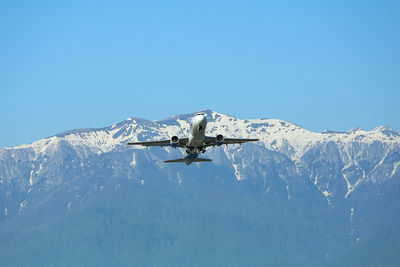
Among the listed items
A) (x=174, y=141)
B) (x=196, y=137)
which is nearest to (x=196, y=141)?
(x=196, y=137)

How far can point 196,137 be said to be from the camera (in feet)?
445

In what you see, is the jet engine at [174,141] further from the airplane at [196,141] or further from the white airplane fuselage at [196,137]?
the white airplane fuselage at [196,137]

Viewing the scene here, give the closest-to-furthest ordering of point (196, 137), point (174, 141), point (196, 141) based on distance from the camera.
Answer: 1. point (196, 137)
2. point (196, 141)
3. point (174, 141)

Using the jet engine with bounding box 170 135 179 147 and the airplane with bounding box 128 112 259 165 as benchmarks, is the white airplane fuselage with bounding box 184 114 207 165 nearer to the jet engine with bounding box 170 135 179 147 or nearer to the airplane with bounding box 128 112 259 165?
the airplane with bounding box 128 112 259 165

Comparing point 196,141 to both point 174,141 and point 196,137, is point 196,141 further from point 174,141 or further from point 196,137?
point 174,141

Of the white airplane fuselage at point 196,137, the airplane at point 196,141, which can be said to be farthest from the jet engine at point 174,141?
the white airplane fuselage at point 196,137

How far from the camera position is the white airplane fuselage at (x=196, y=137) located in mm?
131575

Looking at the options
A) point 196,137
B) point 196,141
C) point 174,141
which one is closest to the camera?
point 196,137

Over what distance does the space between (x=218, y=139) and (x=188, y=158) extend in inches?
348

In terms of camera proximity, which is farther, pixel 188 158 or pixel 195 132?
pixel 188 158

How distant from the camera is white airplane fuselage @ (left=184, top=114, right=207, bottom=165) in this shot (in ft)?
432

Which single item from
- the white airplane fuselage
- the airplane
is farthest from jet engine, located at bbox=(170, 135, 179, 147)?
the white airplane fuselage

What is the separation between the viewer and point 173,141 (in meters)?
138

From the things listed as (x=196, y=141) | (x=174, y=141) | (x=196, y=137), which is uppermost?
(x=196, y=137)
